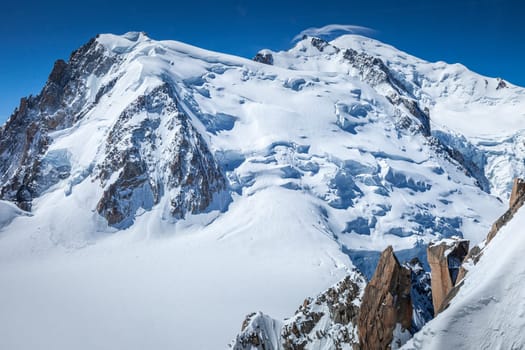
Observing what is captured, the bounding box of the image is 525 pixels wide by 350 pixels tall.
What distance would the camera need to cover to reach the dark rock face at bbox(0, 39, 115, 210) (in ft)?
405

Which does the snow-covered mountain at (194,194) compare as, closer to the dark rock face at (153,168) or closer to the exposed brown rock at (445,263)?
the dark rock face at (153,168)

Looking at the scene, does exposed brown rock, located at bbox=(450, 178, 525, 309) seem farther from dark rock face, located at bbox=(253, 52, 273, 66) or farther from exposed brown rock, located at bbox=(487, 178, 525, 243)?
dark rock face, located at bbox=(253, 52, 273, 66)

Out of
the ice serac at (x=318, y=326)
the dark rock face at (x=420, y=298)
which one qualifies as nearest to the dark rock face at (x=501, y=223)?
the dark rock face at (x=420, y=298)

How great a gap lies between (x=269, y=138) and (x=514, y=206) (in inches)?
3809

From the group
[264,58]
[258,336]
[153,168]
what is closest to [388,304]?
[258,336]

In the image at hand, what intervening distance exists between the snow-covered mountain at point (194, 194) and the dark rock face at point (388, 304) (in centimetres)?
3570

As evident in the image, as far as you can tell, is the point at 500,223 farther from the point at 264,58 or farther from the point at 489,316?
the point at 264,58

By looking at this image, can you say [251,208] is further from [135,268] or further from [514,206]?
[514,206]

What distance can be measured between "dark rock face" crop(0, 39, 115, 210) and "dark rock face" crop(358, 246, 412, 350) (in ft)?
355

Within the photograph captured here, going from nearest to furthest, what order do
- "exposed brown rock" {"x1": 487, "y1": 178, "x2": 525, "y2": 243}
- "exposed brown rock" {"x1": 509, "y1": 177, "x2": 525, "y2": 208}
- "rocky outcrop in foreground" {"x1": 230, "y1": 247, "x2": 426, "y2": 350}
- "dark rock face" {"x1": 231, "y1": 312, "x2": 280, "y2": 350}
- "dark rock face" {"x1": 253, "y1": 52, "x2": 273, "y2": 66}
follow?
1. "exposed brown rock" {"x1": 487, "y1": 178, "x2": 525, "y2": 243}
2. "exposed brown rock" {"x1": 509, "y1": 177, "x2": 525, "y2": 208}
3. "rocky outcrop in foreground" {"x1": 230, "y1": 247, "x2": 426, "y2": 350}
4. "dark rock face" {"x1": 231, "y1": 312, "x2": 280, "y2": 350}
5. "dark rock face" {"x1": 253, "y1": 52, "x2": 273, "y2": 66}

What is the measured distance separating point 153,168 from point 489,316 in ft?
308

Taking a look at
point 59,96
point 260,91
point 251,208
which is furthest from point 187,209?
point 59,96

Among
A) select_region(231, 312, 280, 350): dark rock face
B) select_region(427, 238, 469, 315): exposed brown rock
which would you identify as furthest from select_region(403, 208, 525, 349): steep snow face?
select_region(231, 312, 280, 350): dark rock face

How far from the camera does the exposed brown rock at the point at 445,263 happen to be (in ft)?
79.2
